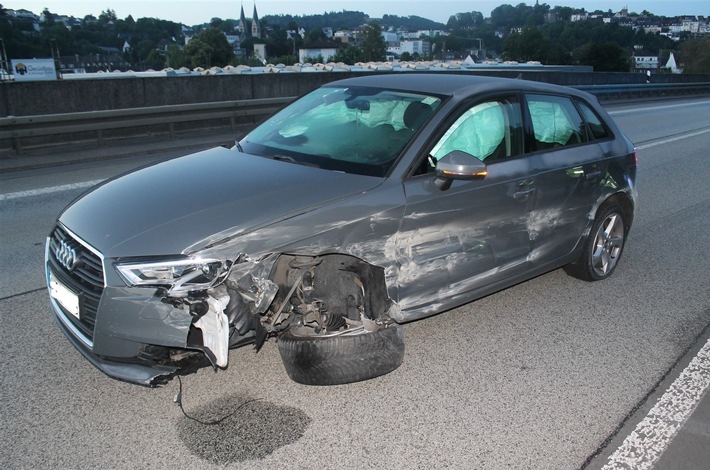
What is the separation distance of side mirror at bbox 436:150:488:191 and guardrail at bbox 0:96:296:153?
7026 millimetres

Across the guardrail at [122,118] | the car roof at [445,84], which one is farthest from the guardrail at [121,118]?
the car roof at [445,84]

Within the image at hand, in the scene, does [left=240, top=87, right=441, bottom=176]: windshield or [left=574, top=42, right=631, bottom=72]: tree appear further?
[left=574, top=42, right=631, bottom=72]: tree

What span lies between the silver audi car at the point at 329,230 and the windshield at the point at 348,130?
0.02 m

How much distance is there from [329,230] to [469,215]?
1.13 metres

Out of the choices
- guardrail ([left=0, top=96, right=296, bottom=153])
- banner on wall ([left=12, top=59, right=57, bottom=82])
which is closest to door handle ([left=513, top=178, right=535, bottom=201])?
guardrail ([left=0, top=96, right=296, bottom=153])

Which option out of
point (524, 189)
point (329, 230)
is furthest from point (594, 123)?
point (329, 230)

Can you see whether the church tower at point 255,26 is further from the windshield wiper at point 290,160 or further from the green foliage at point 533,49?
the windshield wiper at point 290,160

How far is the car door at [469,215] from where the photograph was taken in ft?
13.2

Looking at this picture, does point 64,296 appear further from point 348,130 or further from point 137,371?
point 348,130

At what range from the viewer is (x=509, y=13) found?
17700cm

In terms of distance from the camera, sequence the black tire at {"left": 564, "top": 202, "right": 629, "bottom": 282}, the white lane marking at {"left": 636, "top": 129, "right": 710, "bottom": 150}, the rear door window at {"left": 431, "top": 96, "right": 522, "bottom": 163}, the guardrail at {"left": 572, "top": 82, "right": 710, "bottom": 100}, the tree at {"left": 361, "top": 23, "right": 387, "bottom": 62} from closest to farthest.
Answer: the rear door window at {"left": 431, "top": 96, "right": 522, "bottom": 163}, the black tire at {"left": 564, "top": 202, "right": 629, "bottom": 282}, the white lane marking at {"left": 636, "top": 129, "right": 710, "bottom": 150}, the guardrail at {"left": 572, "top": 82, "right": 710, "bottom": 100}, the tree at {"left": 361, "top": 23, "right": 387, "bottom": 62}

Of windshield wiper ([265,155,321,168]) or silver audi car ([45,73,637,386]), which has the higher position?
windshield wiper ([265,155,321,168])

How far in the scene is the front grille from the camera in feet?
11.0

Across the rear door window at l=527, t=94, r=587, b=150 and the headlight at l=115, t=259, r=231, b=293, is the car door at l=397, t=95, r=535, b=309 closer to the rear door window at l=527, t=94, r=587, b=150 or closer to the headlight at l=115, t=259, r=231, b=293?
the rear door window at l=527, t=94, r=587, b=150
